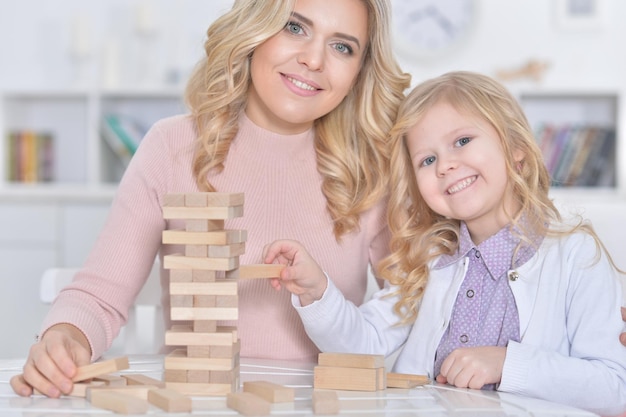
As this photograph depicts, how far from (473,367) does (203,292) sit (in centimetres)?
44

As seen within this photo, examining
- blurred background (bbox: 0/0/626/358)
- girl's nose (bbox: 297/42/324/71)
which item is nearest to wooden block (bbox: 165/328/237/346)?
girl's nose (bbox: 297/42/324/71)

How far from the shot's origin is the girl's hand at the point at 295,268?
1468mm

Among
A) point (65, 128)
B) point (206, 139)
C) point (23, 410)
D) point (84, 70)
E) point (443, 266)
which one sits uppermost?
point (84, 70)

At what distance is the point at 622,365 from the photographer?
1.43 m

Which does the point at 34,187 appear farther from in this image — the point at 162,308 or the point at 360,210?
the point at 360,210

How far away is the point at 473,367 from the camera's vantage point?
1386 millimetres

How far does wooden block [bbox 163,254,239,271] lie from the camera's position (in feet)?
3.94

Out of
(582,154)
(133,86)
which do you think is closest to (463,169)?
(582,154)

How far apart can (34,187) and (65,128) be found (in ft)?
1.31

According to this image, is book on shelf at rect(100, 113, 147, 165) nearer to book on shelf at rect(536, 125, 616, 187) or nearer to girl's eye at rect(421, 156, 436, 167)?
book on shelf at rect(536, 125, 616, 187)

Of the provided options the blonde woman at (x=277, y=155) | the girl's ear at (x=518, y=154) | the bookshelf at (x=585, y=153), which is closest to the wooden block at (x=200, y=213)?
the blonde woman at (x=277, y=155)

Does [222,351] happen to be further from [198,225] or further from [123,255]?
[123,255]

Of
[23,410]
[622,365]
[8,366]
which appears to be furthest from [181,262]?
[622,365]

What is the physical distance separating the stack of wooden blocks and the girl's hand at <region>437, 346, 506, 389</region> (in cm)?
36
